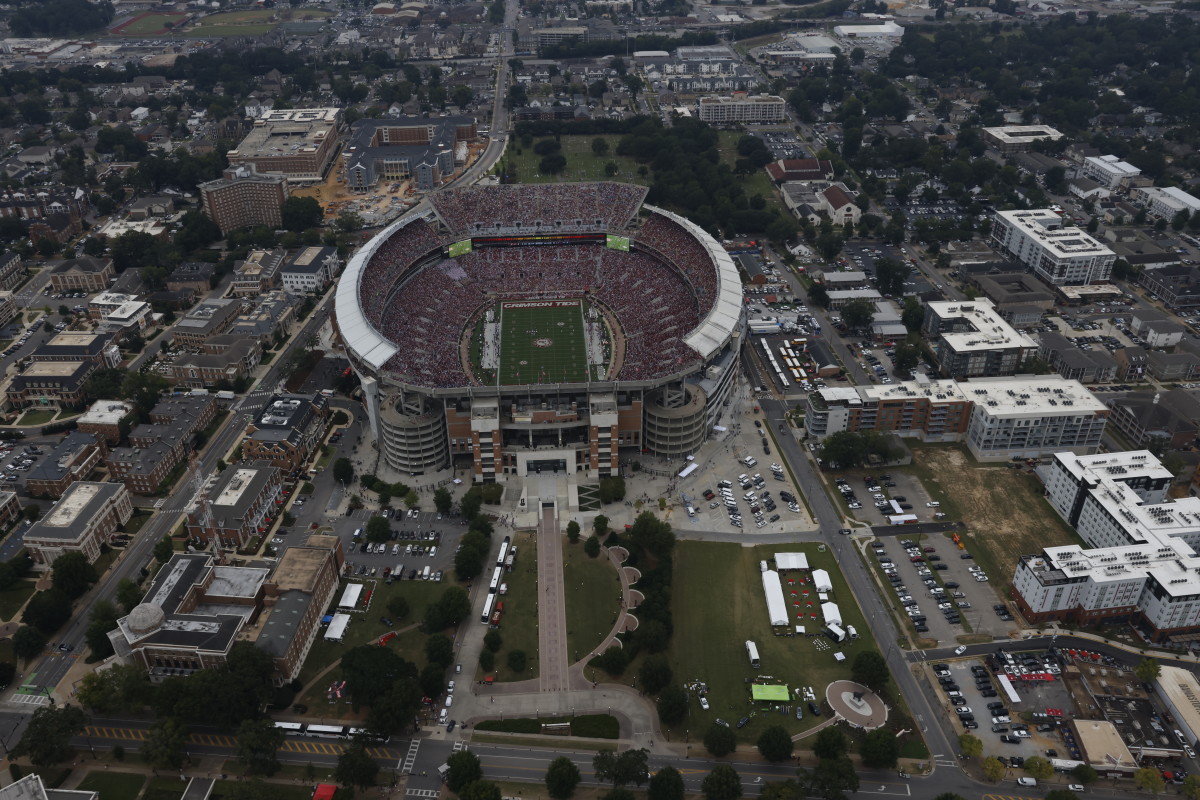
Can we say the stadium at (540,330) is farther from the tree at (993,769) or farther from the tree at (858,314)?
the tree at (993,769)

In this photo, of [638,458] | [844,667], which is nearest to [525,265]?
[638,458]

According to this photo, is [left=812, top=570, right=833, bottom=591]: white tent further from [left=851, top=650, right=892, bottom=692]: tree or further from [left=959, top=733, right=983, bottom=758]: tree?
[left=959, top=733, right=983, bottom=758]: tree

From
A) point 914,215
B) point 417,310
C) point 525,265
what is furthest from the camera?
point 914,215

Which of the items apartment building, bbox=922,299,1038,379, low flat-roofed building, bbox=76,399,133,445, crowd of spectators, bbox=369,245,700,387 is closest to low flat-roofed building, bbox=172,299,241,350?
low flat-roofed building, bbox=76,399,133,445

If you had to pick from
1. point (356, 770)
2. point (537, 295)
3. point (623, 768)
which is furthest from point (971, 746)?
point (537, 295)

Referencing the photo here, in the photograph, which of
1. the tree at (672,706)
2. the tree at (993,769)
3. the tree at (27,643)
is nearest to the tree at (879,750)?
the tree at (993,769)

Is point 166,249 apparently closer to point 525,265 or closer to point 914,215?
point 525,265
